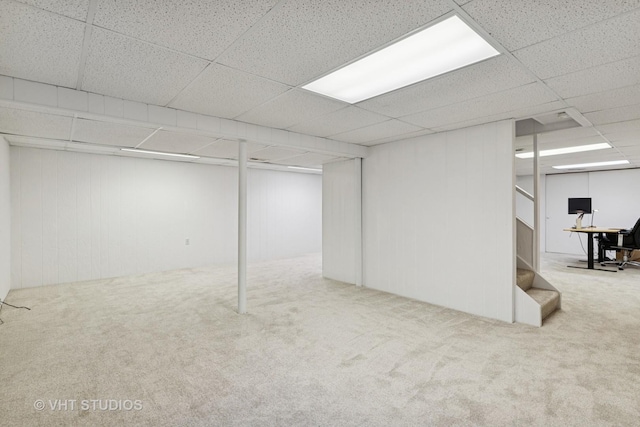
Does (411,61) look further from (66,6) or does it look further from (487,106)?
(66,6)

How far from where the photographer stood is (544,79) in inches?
95.3

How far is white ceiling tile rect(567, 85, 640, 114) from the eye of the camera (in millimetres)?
2662

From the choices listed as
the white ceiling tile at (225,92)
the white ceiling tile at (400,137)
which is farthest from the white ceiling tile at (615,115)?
the white ceiling tile at (225,92)

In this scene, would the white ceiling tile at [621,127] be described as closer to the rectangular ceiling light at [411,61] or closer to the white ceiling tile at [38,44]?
the rectangular ceiling light at [411,61]

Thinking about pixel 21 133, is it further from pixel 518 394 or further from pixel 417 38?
pixel 518 394

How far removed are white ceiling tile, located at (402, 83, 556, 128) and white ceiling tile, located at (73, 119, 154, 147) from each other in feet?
10.2

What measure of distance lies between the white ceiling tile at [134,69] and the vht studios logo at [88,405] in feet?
7.38

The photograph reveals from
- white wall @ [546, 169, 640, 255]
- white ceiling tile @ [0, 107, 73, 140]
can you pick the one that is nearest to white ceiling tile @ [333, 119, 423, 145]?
white ceiling tile @ [0, 107, 73, 140]

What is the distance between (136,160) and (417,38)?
5817 millimetres

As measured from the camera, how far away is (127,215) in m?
6.02

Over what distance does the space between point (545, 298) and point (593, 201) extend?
6356 mm

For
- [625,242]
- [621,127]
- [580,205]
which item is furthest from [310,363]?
[580,205]

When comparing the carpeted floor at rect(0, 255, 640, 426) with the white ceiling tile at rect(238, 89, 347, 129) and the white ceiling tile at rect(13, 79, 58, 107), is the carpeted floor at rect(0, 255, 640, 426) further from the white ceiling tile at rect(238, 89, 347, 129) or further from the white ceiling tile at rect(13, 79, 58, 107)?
the white ceiling tile at rect(238, 89, 347, 129)

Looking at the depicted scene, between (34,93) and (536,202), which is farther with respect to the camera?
(536,202)
